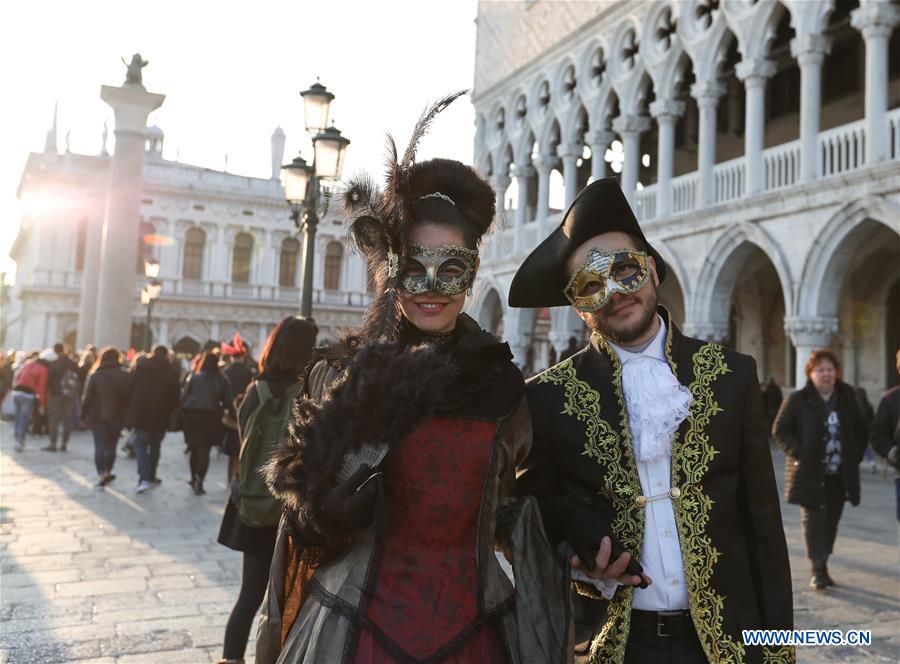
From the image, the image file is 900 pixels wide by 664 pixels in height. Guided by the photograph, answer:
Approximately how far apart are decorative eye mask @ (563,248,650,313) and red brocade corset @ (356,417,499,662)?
1.43ft

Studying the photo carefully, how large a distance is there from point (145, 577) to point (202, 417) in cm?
339

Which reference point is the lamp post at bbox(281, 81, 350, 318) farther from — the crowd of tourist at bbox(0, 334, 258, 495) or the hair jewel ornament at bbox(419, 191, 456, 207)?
the hair jewel ornament at bbox(419, 191, 456, 207)

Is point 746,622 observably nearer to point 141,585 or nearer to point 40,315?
point 141,585

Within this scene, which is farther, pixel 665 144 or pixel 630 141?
pixel 630 141

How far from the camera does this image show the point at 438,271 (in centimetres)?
171

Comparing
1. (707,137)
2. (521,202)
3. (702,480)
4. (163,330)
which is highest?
(521,202)

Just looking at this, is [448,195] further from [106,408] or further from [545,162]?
[545,162]

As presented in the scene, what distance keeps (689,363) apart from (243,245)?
34629 millimetres

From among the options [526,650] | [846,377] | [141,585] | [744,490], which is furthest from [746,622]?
[846,377]

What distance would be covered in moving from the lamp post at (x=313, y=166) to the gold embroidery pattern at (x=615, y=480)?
17.4 feet

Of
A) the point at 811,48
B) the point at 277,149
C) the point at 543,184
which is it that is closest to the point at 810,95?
the point at 811,48

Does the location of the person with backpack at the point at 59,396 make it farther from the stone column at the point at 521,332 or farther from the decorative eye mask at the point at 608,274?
the decorative eye mask at the point at 608,274

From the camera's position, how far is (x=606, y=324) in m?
1.87

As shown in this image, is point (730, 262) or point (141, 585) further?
point (730, 262)
